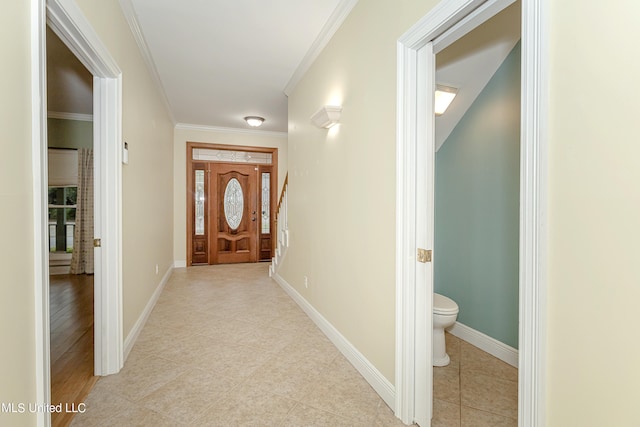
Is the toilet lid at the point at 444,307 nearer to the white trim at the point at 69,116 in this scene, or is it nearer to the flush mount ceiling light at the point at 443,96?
the flush mount ceiling light at the point at 443,96

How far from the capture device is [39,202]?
1271mm

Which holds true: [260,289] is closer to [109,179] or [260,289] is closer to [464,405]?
[109,179]

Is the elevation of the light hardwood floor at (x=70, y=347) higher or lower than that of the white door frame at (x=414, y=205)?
lower

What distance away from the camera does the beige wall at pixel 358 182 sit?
1.92m

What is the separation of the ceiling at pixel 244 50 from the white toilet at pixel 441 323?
59.9 inches

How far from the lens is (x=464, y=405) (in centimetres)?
190

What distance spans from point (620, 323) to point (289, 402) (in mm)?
1657

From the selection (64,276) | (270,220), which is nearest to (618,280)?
(270,220)

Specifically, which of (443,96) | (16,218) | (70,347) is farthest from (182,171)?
(16,218)

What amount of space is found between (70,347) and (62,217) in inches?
163

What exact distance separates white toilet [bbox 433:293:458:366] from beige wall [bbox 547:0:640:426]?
1.25m

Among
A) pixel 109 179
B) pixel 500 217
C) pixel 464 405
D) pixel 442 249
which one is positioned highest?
pixel 109 179

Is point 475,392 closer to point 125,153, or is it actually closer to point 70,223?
point 125,153

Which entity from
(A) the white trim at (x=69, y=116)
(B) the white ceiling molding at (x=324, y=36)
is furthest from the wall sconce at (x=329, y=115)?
(A) the white trim at (x=69, y=116)
